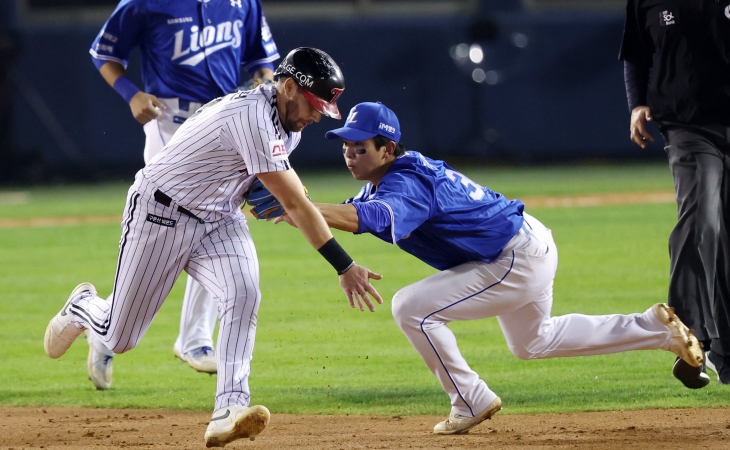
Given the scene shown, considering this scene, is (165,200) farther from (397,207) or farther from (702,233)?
(702,233)

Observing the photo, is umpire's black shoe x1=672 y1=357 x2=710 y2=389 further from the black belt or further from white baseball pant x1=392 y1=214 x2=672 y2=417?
the black belt

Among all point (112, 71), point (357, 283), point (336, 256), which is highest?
point (112, 71)

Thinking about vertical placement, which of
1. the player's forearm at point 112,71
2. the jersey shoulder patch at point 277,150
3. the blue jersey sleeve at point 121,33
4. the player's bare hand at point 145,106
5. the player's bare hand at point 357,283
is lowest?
the player's bare hand at point 357,283

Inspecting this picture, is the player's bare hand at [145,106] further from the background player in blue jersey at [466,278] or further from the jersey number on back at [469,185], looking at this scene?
the jersey number on back at [469,185]

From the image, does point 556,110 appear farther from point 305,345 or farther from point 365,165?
point 365,165

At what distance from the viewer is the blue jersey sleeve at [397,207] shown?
4.41 m

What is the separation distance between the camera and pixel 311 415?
17.8ft

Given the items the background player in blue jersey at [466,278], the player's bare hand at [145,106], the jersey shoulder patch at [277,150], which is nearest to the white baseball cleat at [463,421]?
the background player in blue jersey at [466,278]

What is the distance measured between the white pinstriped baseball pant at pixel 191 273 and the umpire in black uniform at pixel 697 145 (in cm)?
212

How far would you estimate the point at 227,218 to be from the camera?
4.83 metres

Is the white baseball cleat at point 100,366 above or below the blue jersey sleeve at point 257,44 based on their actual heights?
below

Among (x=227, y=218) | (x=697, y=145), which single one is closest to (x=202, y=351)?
(x=227, y=218)

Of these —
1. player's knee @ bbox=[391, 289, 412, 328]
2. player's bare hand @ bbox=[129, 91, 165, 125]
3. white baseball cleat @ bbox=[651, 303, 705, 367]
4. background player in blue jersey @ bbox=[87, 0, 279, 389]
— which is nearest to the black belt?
player's knee @ bbox=[391, 289, 412, 328]

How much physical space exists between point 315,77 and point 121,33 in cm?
258
